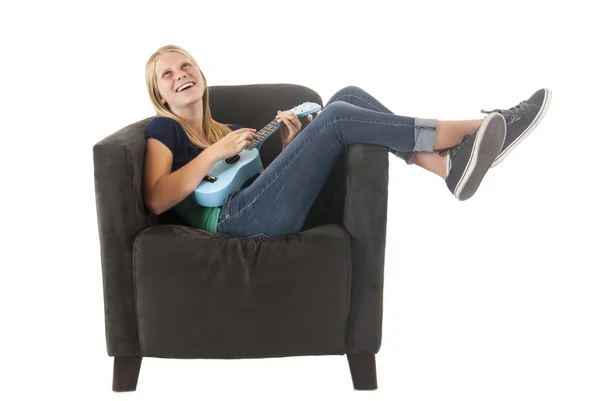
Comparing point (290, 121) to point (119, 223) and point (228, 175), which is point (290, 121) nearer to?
point (228, 175)

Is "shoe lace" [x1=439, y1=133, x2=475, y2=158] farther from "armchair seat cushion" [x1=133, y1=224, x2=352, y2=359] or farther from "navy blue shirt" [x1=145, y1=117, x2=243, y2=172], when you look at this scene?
"navy blue shirt" [x1=145, y1=117, x2=243, y2=172]

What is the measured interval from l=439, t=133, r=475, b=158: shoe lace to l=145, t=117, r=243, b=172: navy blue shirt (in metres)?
0.93

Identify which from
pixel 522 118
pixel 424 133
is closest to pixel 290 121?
pixel 424 133

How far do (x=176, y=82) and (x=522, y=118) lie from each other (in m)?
1.30

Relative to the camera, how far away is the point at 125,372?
106 inches

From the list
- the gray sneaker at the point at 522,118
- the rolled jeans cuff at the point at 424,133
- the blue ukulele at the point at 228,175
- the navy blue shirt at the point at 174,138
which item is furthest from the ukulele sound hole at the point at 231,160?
the gray sneaker at the point at 522,118

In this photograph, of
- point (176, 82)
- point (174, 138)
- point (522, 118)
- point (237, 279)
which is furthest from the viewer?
point (176, 82)

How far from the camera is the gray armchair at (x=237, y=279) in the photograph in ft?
8.41

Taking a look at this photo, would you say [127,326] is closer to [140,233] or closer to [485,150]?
[140,233]

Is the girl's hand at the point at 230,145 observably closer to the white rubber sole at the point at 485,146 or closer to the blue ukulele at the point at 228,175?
the blue ukulele at the point at 228,175

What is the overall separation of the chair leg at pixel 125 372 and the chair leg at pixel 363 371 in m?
0.76

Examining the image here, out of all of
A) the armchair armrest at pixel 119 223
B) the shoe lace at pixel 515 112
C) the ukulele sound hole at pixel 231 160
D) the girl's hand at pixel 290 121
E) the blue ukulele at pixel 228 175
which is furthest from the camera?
the girl's hand at pixel 290 121

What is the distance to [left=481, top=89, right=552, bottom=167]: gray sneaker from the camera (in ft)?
8.73

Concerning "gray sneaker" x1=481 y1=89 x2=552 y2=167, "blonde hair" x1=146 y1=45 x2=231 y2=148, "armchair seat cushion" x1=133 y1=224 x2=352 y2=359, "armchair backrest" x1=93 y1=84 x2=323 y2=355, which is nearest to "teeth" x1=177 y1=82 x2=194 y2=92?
"blonde hair" x1=146 y1=45 x2=231 y2=148
